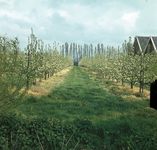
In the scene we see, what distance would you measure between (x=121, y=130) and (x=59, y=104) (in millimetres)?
4549

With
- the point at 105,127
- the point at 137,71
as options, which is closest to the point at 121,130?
the point at 105,127

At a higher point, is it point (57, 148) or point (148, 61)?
point (148, 61)

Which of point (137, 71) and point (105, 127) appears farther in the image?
point (137, 71)

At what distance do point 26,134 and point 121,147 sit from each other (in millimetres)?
3563

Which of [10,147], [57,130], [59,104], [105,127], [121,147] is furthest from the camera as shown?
[59,104]

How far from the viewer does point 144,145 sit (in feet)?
15.4

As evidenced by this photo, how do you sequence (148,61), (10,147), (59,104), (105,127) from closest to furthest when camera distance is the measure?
1. (10,147)
2. (105,127)
3. (59,104)
4. (148,61)

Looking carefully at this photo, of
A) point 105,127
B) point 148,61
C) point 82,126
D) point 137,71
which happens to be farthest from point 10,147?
point 148,61

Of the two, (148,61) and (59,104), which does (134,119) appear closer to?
(59,104)

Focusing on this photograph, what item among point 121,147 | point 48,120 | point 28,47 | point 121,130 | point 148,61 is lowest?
point 121,147

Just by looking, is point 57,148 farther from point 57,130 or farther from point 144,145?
point 144,145

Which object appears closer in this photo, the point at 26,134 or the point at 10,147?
the point at 10,147

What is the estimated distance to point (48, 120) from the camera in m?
5.55

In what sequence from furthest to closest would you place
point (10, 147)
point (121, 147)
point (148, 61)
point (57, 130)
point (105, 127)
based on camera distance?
point (148, 61) < point (105, 127) < point (57, 130) < point (121, 147) < point (10, 147)
